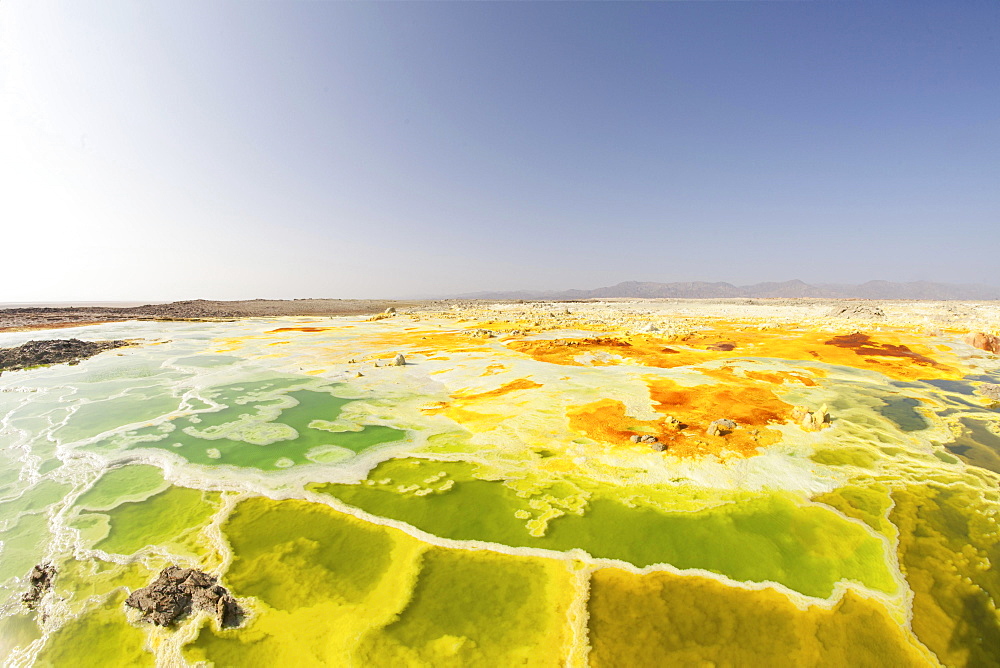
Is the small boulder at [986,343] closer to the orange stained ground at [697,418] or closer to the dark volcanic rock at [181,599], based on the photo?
the orange stained ground at [697,418]

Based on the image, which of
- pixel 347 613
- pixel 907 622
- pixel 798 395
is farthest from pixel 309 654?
pixel 798 395

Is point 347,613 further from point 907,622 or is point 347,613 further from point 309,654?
point 907,622

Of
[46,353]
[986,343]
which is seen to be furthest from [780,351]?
[46,353]

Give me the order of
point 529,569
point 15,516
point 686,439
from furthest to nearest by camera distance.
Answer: point 686,439
point 15,516
point 529,569

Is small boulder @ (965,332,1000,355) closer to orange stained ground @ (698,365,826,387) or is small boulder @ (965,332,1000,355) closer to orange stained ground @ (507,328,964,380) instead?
orange stained ground @ (507,328,964,380)

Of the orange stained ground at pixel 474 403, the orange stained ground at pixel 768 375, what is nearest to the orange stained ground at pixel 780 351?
the orange stained ground at pixel 768 375

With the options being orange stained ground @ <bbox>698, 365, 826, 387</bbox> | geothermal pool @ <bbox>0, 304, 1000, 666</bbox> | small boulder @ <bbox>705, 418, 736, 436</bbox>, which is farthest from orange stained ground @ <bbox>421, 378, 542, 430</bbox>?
orange stained ground @ <bbox>698, 365, 826, 387</bbox>
